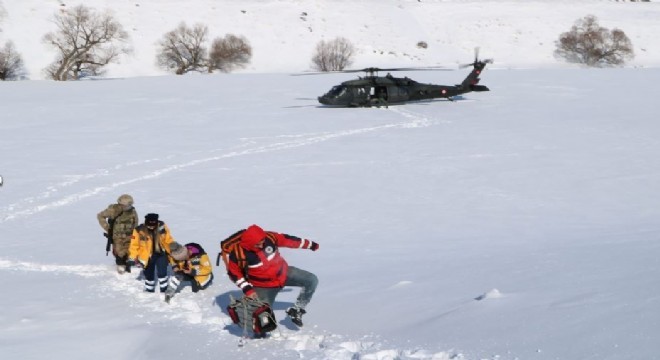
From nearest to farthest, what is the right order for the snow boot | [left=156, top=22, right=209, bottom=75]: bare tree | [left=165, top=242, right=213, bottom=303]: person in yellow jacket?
1. the snow boot
2. [left=165, top=242, right=213, bottom=303]: person in yellow jacket
3. [left=156, top=22, right=209, bottom=75]: bare tree

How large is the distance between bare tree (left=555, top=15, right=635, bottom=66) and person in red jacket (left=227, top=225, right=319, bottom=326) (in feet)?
192

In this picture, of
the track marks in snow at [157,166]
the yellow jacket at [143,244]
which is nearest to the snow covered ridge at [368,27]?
the track marks in snow at [157,166]

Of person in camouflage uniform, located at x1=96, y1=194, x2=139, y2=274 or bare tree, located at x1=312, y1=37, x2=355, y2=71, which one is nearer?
person in camouflage uniform, located at x1=96, y1=194, x2=139, y2=274

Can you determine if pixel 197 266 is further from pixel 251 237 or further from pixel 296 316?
pixel 251 237

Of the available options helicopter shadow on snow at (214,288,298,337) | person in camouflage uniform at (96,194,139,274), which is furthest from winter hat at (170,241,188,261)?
person in camouflage uniform at (96,194,139,274)

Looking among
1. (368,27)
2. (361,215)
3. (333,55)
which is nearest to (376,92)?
(361,215)

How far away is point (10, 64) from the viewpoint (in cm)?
4766

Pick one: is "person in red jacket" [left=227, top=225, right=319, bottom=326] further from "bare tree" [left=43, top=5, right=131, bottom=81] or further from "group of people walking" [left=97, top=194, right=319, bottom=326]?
"bare tree" [left=43, top=5, right=131, bottom=81]

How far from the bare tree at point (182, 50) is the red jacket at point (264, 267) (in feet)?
155

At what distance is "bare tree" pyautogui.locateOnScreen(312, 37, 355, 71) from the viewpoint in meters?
55.3

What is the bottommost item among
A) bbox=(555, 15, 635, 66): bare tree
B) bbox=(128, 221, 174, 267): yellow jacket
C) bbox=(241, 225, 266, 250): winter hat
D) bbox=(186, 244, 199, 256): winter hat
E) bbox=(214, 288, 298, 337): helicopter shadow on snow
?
bbox=(214, 288, 298, 337): helicopter shadow on snow

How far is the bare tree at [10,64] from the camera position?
4644 cm

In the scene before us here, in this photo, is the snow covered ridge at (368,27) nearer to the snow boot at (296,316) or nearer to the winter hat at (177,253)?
the winter hat at (177,253)

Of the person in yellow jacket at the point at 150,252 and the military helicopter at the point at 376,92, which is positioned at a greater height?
the military helicopter at the point at 376,92
